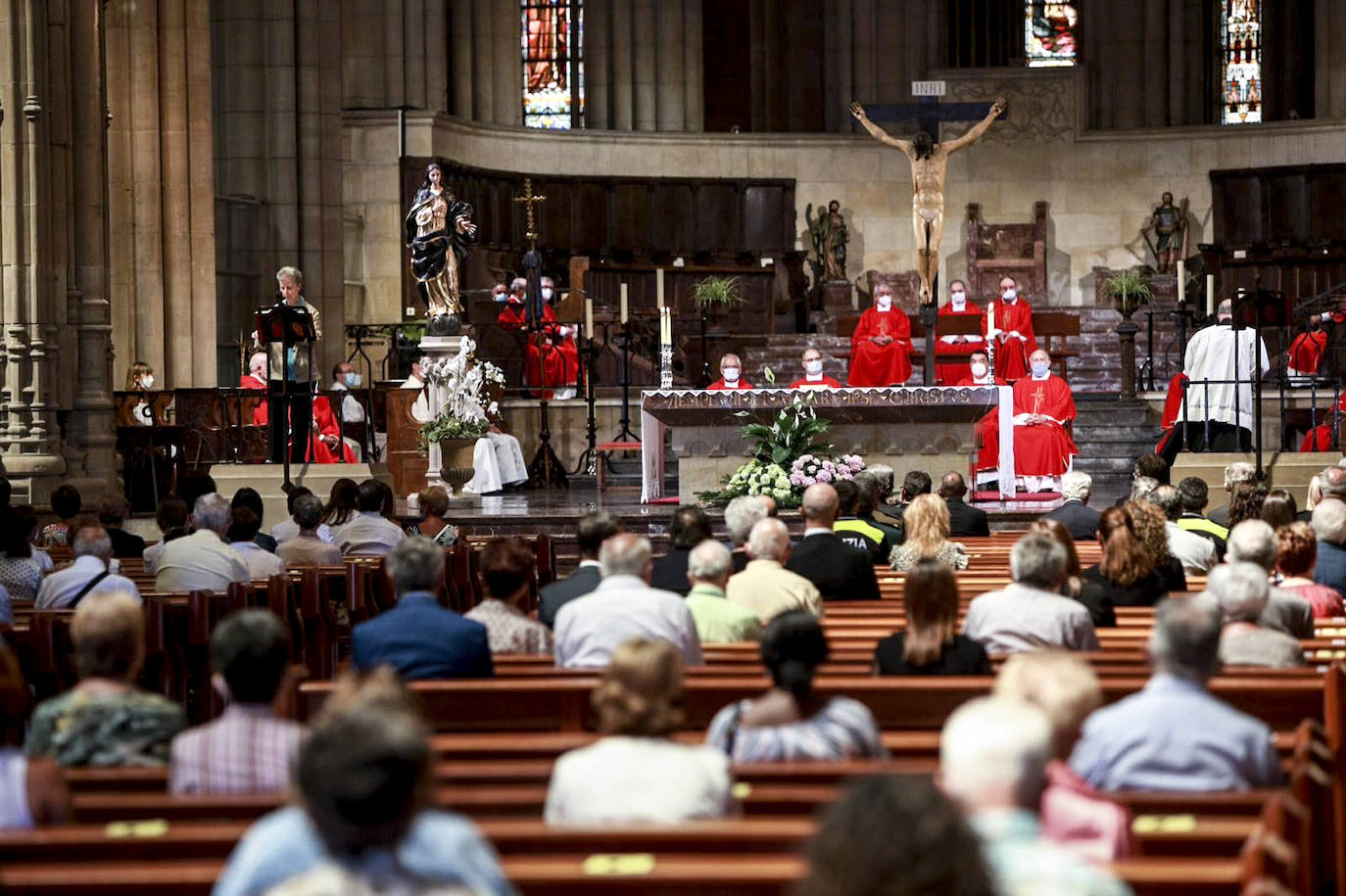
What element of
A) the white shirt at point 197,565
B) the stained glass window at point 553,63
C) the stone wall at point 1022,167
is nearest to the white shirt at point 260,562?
the white shirt at point 197,565

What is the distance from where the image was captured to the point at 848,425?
51.6ft

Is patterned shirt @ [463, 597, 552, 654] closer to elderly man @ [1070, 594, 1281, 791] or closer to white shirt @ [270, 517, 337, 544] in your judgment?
elderly man @ [1070, 594, 1281, 791]

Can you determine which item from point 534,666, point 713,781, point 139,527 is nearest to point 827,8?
point 139,527

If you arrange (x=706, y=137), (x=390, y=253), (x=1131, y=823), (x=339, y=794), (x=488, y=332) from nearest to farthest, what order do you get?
(x=339, y=794)
(x=1131, y=823)
(x=488, y=332)
(x=390, y=253)
(x=706, y=137)

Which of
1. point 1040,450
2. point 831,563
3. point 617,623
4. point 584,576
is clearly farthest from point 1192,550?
point 1040,450

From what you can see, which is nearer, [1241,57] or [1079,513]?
[1079,513]

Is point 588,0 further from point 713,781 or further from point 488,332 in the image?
point 713,781

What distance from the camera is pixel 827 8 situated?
28.2 meters

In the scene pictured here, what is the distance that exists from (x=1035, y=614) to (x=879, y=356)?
47.1ft

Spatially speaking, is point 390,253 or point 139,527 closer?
point 139,527

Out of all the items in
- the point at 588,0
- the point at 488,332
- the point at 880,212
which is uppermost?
the point at 588,0

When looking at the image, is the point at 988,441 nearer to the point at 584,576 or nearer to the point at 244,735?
the point at 584,576

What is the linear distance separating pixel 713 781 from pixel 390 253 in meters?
20.3

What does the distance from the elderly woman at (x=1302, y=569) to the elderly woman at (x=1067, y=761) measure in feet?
10.3
